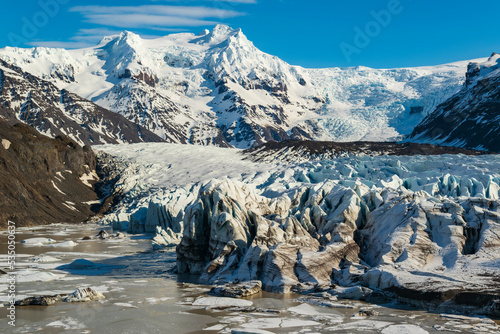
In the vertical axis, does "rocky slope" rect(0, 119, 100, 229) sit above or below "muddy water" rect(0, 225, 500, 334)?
above

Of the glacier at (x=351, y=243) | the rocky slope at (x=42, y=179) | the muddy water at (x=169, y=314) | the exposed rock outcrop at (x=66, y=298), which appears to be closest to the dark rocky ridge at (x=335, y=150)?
the rocky slope at (x=42, y=179)

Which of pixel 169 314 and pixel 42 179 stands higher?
pixel 42 179

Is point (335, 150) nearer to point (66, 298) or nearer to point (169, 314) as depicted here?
point (66, 298)

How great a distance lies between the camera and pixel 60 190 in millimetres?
101938

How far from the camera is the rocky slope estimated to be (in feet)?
266

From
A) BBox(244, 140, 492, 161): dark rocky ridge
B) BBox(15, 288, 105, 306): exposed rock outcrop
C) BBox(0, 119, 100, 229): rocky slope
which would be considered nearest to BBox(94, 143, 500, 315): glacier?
BBox(15, 288, 105, 306): exposed rock outcrop

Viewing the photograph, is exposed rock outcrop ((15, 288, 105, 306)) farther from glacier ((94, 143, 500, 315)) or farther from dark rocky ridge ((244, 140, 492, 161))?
dark rocky ridge ((244, 140, 492, 161))

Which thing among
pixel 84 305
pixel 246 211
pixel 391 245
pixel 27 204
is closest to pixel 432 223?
pixel 391 245

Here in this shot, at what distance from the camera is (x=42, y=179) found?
330 ft

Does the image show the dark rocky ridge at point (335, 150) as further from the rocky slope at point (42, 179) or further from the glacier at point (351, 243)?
the glacier at point (351, 243)

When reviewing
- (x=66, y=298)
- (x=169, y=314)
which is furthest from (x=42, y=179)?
(x=169, y=314)

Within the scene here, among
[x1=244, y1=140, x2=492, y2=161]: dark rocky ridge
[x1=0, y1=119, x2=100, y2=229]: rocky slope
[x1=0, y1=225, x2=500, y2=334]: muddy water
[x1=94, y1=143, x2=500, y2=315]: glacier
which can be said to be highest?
[x1=244, y1=140, x2=492, y2=161]: dark rocky ridge

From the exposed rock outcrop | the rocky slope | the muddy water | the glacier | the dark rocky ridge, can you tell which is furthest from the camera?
the dark rocky ridge

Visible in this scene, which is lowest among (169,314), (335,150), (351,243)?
(169,314)
